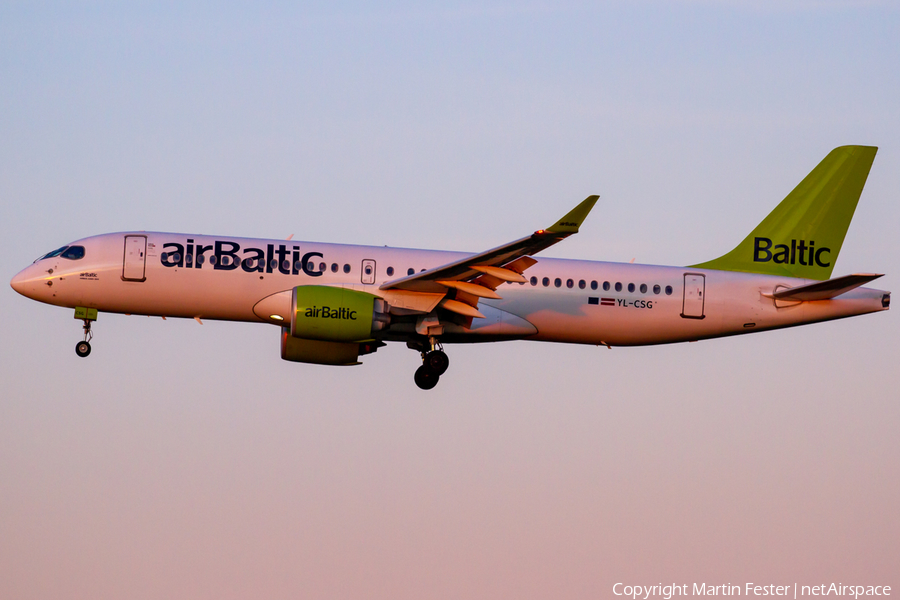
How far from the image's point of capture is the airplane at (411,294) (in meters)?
33.0

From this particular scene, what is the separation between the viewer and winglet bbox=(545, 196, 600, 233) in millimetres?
27844

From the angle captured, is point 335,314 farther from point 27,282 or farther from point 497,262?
point 27,282

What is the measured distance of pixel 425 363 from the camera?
35.4 metres

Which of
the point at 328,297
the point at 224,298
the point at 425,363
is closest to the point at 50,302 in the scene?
the point at 224,298

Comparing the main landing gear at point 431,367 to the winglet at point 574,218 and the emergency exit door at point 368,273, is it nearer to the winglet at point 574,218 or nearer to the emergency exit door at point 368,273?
the emergency exit door at point 368,273

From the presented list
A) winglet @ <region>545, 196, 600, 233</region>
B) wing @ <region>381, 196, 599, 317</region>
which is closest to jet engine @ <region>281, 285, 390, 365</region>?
wing @ <region>381, 196, 599, 317</region>

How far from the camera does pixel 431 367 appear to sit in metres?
35.2

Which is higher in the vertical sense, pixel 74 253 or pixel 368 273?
pixel 74 253

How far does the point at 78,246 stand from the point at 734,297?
1943 centimetres

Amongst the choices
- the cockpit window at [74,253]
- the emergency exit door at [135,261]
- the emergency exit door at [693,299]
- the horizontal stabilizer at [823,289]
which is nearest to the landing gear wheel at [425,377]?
the emergency exit door at [693,299]

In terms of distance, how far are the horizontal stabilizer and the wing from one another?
889cm

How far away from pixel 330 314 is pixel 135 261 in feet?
20.2

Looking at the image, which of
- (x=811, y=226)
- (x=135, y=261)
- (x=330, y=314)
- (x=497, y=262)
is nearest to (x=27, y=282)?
(x=135, y=261)

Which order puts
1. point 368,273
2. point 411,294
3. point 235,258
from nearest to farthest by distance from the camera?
point 411,294
point 235,258
point 368,273
